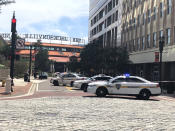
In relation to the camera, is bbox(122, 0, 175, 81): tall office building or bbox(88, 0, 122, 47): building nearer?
bbox(122, 0, 175, 81): tall office building

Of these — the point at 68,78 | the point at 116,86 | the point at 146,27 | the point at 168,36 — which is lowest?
the point at 116,86

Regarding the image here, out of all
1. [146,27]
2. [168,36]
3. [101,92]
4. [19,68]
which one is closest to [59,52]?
[19,68]

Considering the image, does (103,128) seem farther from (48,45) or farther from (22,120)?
(48,45)

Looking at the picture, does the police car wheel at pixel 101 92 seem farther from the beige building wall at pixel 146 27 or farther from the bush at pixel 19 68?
the bush at pixel 19 68

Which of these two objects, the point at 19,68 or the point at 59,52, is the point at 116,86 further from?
the point at 59,52

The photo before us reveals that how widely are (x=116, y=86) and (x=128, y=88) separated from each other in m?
0.84

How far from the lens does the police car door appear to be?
2055 cm

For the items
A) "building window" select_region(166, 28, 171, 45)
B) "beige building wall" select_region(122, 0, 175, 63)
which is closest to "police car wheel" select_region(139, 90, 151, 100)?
"beige building wall" select_region(122, 0, 175, 63)

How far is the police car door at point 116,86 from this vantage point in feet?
67.4

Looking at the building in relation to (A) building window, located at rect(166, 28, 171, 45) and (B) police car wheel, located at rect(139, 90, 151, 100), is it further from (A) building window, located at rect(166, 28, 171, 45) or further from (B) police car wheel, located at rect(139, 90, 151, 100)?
(B) police car wheel, located at rect(139, 90, 151, 100)

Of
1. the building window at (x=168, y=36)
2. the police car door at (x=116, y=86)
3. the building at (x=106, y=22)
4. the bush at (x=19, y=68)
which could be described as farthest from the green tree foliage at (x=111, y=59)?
the police car door at (x=116, y=86)

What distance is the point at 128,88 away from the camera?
20.5 meters

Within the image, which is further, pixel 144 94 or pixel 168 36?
→ pixel 168 36

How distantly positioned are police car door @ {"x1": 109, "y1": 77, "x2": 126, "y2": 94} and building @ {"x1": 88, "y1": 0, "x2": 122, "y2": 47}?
44.5 m
